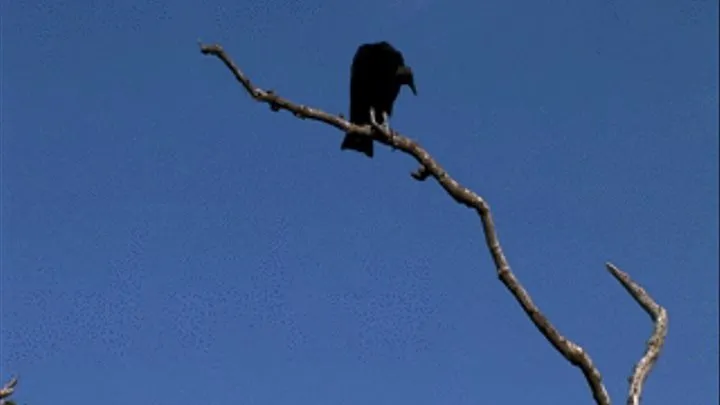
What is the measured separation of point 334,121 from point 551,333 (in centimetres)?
197

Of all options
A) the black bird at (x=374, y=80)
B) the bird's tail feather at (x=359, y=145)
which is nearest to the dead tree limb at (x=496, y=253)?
the bird's tail feather at (x=359, y=145)

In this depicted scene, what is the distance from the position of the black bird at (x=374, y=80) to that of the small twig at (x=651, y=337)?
4635 mm

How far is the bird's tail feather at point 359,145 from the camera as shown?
8.16 m

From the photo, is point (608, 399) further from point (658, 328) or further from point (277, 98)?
point (277, 98)

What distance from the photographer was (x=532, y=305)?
160 inches

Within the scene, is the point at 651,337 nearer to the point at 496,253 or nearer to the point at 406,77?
the point at 496,253

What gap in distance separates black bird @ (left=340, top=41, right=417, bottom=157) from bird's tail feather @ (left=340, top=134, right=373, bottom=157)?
614 millimetres

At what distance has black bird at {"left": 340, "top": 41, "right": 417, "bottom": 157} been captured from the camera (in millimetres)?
8992

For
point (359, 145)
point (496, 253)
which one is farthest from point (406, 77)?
point (496, 253)

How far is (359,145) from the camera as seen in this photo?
27.1ft

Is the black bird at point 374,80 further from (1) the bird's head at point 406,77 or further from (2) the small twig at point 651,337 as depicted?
(2) the small twig at point 651,337

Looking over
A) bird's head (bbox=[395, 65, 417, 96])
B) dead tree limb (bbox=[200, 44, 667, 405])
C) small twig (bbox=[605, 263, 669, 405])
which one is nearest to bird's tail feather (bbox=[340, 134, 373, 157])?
bird's head (bbox=[395, 65, 417, 96])

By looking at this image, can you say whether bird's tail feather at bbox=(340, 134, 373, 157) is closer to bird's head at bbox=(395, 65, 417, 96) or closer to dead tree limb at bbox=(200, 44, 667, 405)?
bird's head at bbox=(395, 65, 417, 96)

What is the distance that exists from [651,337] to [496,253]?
0.78 meters
